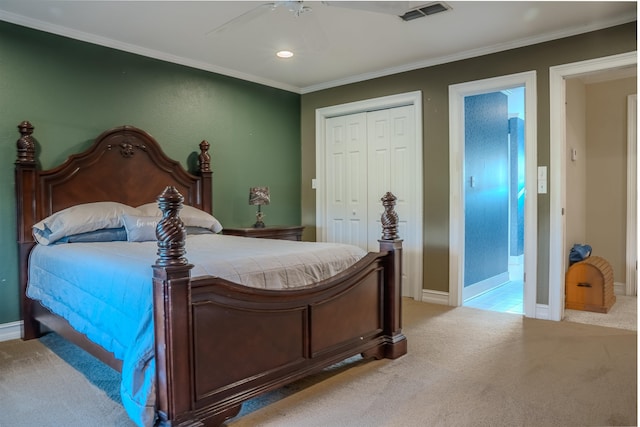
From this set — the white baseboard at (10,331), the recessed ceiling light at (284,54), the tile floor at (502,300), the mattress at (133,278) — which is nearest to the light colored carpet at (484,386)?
the mattress at (133,278)

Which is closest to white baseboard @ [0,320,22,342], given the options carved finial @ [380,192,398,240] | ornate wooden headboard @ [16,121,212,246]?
ornate wooden headboard @ [16,121,212,246]

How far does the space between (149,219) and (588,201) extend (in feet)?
14.6

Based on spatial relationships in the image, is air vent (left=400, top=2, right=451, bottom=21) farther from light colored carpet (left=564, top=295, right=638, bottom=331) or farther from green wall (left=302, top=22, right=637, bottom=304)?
light colored carpet (left=564, top=295, right=638, bottom=331)

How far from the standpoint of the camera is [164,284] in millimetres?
1728

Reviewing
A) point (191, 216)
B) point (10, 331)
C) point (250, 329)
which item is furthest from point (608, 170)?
point (10, 331)

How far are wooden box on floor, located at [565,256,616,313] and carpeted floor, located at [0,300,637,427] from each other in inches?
27.0

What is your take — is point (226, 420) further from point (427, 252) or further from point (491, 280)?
point (491, 280)

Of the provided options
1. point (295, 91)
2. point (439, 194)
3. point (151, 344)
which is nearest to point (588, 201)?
point (439, 194)

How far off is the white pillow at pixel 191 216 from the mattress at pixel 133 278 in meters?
0.55

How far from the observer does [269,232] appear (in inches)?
173

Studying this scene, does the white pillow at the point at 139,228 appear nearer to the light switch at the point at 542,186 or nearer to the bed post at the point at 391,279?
the bed post at the point at 391,279

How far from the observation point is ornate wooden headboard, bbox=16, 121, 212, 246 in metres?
3.16

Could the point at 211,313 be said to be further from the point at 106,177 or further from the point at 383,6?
the point at 106,177

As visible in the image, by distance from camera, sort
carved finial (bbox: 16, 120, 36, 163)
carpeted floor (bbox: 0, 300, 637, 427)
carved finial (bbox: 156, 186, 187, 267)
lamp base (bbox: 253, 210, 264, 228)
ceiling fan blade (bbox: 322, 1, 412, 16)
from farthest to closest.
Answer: lamp base (bbox: 253, 210, 264, 228) < carved finial (bbox: 16, 120, 36, 163) < ceiling fan blade (bbox: 322, 1, 412, 16) < carpeted floor (bbox: 0, 300, 637, 427) < carved finial (bbox: 156, 186, 187, 267)
